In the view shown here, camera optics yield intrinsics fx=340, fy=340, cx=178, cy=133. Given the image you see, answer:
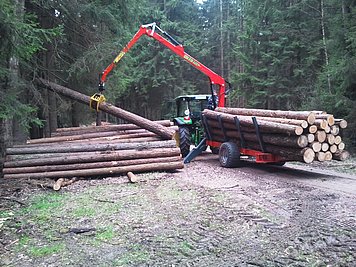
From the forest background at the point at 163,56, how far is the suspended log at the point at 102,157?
2.99 ft

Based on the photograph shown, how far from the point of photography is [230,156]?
1107cm

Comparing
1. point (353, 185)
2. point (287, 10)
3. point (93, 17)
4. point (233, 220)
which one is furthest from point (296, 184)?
point (287, 10)

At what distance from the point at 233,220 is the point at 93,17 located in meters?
9.72

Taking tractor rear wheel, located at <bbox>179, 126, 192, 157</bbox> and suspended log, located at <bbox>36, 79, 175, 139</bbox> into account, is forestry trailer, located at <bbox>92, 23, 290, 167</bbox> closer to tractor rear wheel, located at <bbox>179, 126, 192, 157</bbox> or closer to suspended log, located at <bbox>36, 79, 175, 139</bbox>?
tractor rear wheel, located at <bbox>179, 126, 192, 157</bbox>

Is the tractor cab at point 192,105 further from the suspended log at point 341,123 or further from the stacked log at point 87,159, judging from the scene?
the suspended log at point 341,123

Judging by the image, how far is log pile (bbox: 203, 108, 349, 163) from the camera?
9002 millimetres

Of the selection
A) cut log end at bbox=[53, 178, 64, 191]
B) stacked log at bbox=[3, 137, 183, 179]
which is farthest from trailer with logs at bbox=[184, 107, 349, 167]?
cut log end at bbox=[53, 178, 64, 191]

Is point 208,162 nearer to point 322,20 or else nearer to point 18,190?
point 18,190

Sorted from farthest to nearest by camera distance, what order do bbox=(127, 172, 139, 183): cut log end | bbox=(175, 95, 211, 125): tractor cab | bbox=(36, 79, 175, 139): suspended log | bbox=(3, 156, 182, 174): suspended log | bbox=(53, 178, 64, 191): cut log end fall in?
1. bbox=(175, 95, 211, 125): tractor cab
2. bbox=(36, 79, 175, 139): suspended log
3. bbox=(3, 156, 182, 174): suspended log
4. bbox=(127, 172, 139, 183): cut log end
5. bbox=(53, 178, 64, 191): cut log end

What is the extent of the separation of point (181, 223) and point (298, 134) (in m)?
4.77

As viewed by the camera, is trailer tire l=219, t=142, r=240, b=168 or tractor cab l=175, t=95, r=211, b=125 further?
tractor cab l=175, t=95, r=211, b=125

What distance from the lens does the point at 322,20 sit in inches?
709

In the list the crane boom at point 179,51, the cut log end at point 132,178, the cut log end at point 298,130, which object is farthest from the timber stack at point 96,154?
the cut log end at point 298,130

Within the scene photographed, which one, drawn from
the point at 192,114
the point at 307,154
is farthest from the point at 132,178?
the point at 192,114
